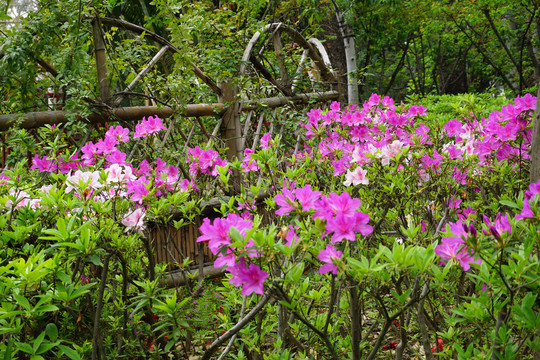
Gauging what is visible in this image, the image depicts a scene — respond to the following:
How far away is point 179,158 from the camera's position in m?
2.99

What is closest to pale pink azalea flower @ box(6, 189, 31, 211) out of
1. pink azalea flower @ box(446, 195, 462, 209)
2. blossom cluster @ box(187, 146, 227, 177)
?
blossom cluster @ box(187, 146, 227, 177)

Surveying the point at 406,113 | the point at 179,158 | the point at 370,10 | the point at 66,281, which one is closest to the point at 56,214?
the point at 66,281

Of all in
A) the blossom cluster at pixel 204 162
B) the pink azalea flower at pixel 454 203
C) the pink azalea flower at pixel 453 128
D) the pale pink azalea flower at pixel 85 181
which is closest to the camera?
the pale pink azalea flower at pixel 85 181

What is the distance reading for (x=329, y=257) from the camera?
123cm

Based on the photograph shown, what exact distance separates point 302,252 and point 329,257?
154 mm

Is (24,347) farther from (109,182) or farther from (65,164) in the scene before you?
(65,164)

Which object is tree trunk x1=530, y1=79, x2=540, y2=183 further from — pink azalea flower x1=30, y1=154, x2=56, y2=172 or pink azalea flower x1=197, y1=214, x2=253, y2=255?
pink azalea flower x1=30, y1=154, x2=56, y2=172

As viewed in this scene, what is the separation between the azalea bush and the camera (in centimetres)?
119

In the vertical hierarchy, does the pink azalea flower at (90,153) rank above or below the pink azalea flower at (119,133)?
below

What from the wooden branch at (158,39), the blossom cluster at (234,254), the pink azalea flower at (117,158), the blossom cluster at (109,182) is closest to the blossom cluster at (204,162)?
the blossom cluster at (109,182)

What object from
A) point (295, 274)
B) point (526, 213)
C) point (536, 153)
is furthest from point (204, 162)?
point (526, 213)

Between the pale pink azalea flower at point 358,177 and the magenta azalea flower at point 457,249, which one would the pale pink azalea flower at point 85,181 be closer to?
the pale pink azalea flower at point 358,177

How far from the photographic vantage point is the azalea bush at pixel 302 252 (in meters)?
1.19

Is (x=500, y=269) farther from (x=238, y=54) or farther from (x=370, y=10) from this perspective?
(x=370, y=10)
